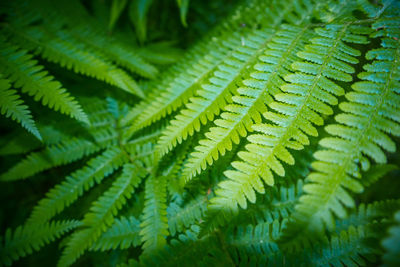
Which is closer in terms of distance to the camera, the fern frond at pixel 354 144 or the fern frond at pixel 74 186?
the fern frond at pixel 354 144

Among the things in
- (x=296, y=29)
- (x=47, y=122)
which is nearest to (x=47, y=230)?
(x=47, y=122)

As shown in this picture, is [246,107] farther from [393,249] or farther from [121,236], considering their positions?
[121,236]

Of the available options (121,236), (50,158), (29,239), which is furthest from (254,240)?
(50,158)

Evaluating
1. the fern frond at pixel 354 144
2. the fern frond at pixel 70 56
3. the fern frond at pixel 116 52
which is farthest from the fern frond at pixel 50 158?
the fern frond at pixel 354 144

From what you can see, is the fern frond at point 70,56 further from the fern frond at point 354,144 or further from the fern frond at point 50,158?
the fern frond at point 354,144

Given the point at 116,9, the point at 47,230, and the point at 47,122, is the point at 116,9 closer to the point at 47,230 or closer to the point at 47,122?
the point at 47,122

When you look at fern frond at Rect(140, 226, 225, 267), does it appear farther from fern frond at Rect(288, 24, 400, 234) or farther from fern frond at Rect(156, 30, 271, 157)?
fern frond at Rect(288, 24, 400, 234)
